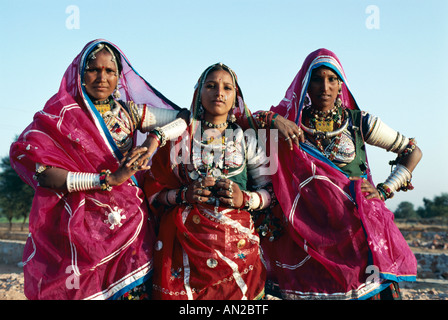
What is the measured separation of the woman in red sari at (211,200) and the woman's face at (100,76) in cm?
75

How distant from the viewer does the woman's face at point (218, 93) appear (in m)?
3.43

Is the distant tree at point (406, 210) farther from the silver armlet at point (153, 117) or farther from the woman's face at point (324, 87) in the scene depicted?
the silver armlet at point (153, 117)

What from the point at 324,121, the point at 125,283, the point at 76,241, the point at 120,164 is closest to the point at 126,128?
the point at 120,164

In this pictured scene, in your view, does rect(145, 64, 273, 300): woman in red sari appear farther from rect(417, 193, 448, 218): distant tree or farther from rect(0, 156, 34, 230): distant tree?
rect(417, 193, 448, 218): distant tree

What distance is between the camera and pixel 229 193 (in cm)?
319

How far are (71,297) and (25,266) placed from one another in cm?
50

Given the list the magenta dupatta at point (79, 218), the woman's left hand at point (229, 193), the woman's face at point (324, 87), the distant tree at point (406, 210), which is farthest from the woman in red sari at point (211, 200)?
the distant tree at point (406, 210)

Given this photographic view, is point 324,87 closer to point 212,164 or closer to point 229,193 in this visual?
point 212,164

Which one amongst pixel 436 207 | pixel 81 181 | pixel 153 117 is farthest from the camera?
pixel 436 207

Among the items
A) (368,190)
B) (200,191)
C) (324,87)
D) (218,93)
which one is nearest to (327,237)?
(368,190)

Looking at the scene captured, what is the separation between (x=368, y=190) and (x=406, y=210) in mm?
46648

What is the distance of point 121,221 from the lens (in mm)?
3250

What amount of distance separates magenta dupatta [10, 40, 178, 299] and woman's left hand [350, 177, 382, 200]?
195 centimetres

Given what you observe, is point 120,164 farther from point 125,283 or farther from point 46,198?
point 125,283
